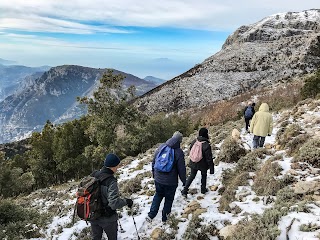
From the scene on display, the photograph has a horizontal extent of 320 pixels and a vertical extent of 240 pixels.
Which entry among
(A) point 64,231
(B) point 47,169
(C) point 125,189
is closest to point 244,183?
(C) point 125,189

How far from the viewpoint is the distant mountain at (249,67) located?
5369 cm

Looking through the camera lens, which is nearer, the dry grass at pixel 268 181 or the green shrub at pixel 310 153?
the dry grass at pixel 268 181

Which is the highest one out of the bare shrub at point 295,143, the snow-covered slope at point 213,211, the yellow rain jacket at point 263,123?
the yellow rain jacket at point 263,123

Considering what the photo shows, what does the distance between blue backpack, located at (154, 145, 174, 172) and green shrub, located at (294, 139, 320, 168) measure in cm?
419

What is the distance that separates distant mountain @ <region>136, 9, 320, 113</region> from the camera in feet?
176

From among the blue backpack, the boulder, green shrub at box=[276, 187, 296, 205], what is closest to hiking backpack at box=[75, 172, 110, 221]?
the blue backpack

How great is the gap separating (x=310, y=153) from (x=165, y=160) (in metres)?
4.48

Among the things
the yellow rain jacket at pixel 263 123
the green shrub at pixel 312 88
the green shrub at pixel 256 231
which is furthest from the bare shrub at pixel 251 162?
the green shrub at pixel 312 88

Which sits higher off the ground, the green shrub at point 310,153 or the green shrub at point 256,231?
the green shrub at point 310,153

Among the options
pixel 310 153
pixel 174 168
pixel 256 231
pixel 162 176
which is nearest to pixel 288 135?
pixel 310 153

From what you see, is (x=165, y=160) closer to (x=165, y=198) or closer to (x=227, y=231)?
(x=165, y=198)

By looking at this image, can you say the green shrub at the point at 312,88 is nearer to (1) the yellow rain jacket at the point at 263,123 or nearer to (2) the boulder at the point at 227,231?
(1) the yellow rain jacket at the point at 263,123

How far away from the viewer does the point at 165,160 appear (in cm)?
736

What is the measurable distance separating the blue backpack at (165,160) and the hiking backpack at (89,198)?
1.99 metres
